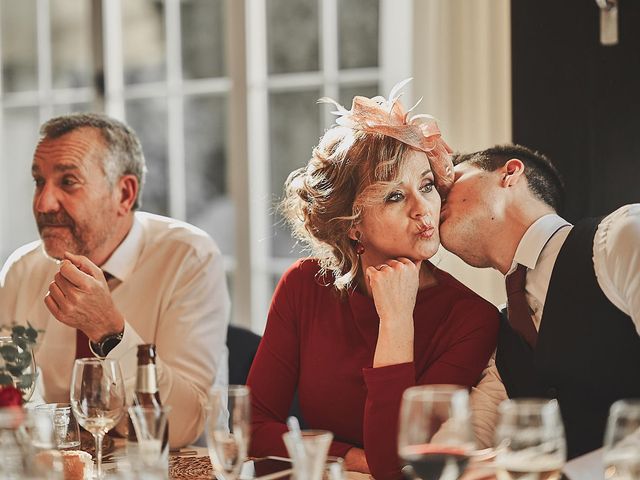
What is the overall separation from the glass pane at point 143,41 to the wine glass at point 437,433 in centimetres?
353

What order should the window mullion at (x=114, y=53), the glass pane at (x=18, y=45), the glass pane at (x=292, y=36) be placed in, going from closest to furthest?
the glass pane at (x=292, y=36) → the window mullion at (x=114, y=53) → the glass pane at (x=18, y=45)

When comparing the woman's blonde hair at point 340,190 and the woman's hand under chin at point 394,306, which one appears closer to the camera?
the woman's hand under chin at point 394,306

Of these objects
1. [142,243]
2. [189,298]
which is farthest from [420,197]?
[142,243]

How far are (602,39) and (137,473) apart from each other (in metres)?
1.95

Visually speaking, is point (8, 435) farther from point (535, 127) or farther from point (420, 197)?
point (535, 127)

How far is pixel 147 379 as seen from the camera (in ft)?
5.89

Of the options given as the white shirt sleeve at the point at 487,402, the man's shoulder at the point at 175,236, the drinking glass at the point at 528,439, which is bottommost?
the white shirt sleeve at the point at 487,402

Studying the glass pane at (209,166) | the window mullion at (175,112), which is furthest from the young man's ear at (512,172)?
the window mullion at (175,112)

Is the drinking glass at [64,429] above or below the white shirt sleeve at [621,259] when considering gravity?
below

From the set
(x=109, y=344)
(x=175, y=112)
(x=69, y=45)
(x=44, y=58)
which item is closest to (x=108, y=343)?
(x=109, y=344)

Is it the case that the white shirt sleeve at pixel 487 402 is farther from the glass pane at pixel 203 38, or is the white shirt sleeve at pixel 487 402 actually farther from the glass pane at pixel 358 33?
the glass pane at pixel 203 38

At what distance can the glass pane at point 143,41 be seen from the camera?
471 centimetres

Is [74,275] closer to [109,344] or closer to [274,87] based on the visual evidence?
[109,344]

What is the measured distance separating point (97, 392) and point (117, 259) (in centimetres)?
112
